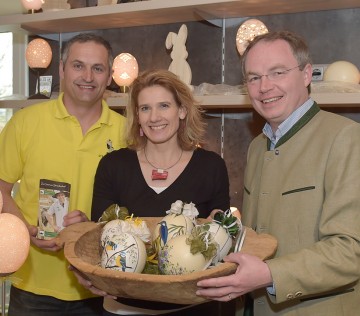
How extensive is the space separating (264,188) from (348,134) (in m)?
0.29

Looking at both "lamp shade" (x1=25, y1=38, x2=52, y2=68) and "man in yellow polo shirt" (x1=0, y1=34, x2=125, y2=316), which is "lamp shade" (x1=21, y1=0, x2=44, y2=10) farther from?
"man in yellow polo shirt" (x1=0, y1=34, x2=125, y2=316)

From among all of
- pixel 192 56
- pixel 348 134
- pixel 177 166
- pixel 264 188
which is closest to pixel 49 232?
pixel 177 166

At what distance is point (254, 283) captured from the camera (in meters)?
1.32

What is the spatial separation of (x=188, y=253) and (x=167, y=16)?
6.14 feet

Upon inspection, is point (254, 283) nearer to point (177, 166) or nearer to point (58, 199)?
point (177, 166)

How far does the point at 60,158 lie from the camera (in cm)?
215

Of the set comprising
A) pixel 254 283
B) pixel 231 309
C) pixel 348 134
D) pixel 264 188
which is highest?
pixel 348 134

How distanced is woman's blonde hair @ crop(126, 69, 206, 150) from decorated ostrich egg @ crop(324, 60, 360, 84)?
67 cm

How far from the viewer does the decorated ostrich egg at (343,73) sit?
2.37m

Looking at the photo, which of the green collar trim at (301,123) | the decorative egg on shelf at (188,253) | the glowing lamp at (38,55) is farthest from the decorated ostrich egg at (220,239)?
the glowing lamp at (38,55)

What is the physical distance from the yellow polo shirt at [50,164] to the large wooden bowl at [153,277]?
2.11ft

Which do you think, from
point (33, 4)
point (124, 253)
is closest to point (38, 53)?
point (33, 4)

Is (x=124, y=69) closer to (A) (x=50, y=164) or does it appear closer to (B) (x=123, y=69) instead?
(B) (x=123, y=69)

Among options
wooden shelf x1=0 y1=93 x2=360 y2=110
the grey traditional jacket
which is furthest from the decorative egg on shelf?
wooden shelf x1=0 y1=93 x2=360 y2=110
